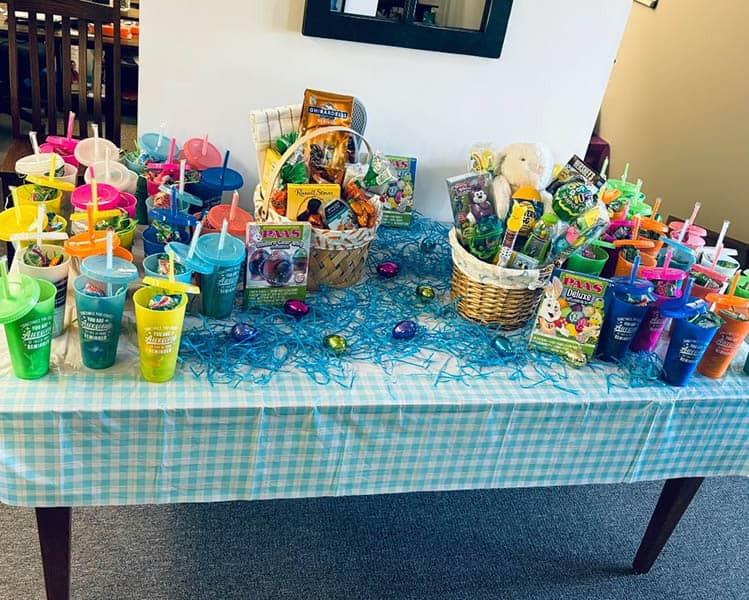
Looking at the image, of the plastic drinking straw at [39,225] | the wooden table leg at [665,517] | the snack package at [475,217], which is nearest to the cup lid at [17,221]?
the plastic drinking straw at [39,225]

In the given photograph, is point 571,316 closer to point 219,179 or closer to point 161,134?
point 219,179

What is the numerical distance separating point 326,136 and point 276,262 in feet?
1.15

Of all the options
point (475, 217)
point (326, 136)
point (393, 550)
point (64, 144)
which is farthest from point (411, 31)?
point (393, 550)

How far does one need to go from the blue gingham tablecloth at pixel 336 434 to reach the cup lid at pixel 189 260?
0.59ft

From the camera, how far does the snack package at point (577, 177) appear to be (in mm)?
1540

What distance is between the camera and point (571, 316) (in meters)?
1.47

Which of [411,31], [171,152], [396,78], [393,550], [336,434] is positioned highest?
[411,31]

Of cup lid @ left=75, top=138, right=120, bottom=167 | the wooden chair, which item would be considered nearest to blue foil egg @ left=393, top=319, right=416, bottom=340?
cup lid @ left=75, top=138, right=120, bottom=167

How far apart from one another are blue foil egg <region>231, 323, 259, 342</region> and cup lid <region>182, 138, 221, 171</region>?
559 millimetres

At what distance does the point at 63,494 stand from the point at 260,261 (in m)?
0.56

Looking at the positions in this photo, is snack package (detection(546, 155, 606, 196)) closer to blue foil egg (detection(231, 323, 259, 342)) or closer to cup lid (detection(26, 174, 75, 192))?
blue foil egg (detection(231, 323, 259, 342))

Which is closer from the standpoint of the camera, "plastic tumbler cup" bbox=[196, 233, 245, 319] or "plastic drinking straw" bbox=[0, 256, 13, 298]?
"plastic drinking straw" bbox=[0, 256, 13, 298]

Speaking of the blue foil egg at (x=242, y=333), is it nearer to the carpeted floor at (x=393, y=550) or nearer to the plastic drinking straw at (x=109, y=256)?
the plastic drinking straw at (x=109, y=256)

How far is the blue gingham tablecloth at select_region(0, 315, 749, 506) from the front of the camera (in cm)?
119
